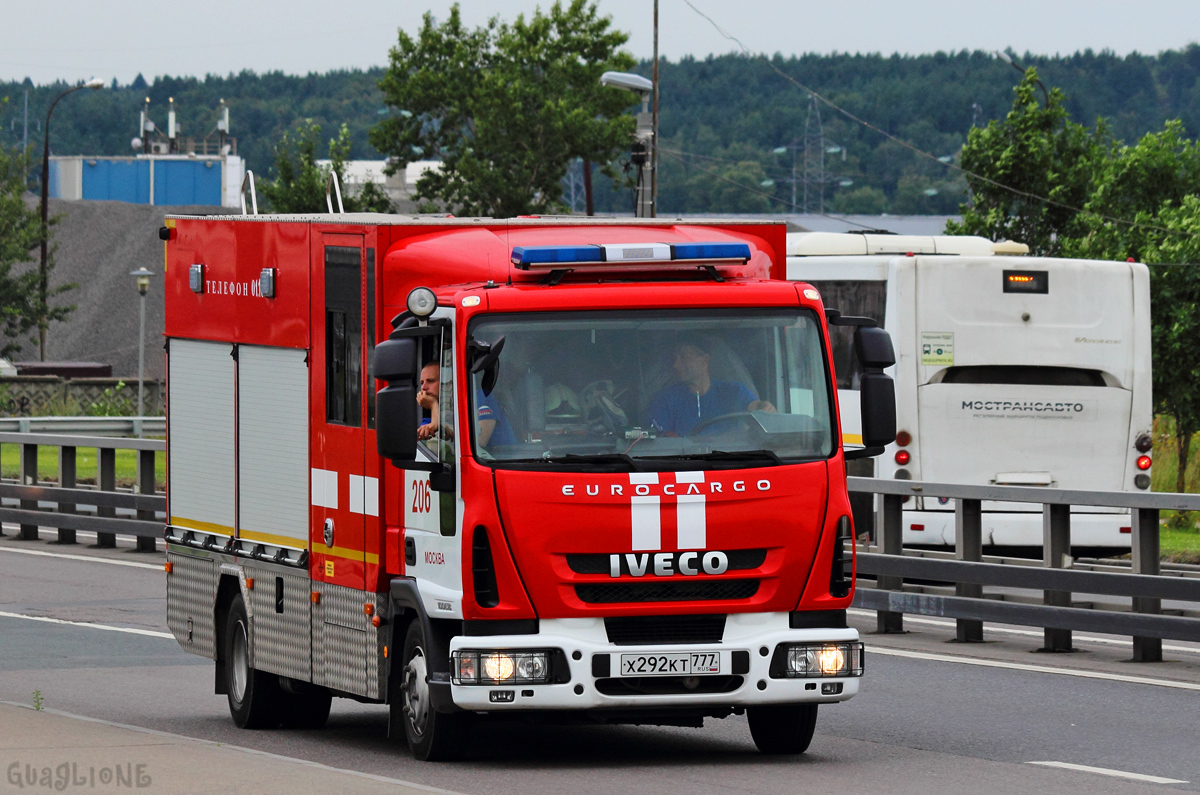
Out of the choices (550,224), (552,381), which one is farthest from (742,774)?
(550,224)

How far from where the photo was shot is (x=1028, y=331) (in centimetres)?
2005

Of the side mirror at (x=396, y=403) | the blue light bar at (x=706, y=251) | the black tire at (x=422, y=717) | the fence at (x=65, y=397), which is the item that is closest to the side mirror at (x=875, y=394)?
the blue light bar at (x=706, y=251)

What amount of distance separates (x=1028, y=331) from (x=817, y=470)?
11033 millimetres

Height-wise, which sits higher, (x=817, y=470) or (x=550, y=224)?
(x=550, y=224)

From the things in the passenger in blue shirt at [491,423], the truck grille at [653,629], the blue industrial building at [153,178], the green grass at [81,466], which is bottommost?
the green grass at [81,466]

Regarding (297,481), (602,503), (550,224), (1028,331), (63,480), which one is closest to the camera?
(602,503)

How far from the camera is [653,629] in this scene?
931 cm

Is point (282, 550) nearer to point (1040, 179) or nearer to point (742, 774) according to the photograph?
point (742, 774)

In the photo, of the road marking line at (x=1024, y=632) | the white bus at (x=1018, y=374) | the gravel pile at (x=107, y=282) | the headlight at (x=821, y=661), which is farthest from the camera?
the gravel pile at (x=107, y=282)

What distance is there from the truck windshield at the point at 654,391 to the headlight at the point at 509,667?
0.80m

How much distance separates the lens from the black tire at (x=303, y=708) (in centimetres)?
1180

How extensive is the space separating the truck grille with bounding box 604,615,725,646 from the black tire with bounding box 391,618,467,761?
2.80ft

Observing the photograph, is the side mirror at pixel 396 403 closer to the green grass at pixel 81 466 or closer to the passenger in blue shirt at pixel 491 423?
the passenger in blue shirt at pixel 491 423

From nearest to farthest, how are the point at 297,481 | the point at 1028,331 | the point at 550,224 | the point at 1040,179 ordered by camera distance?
the point at 550,224, the point at 297,481, the point at 1028,331, the point at 1040,179
